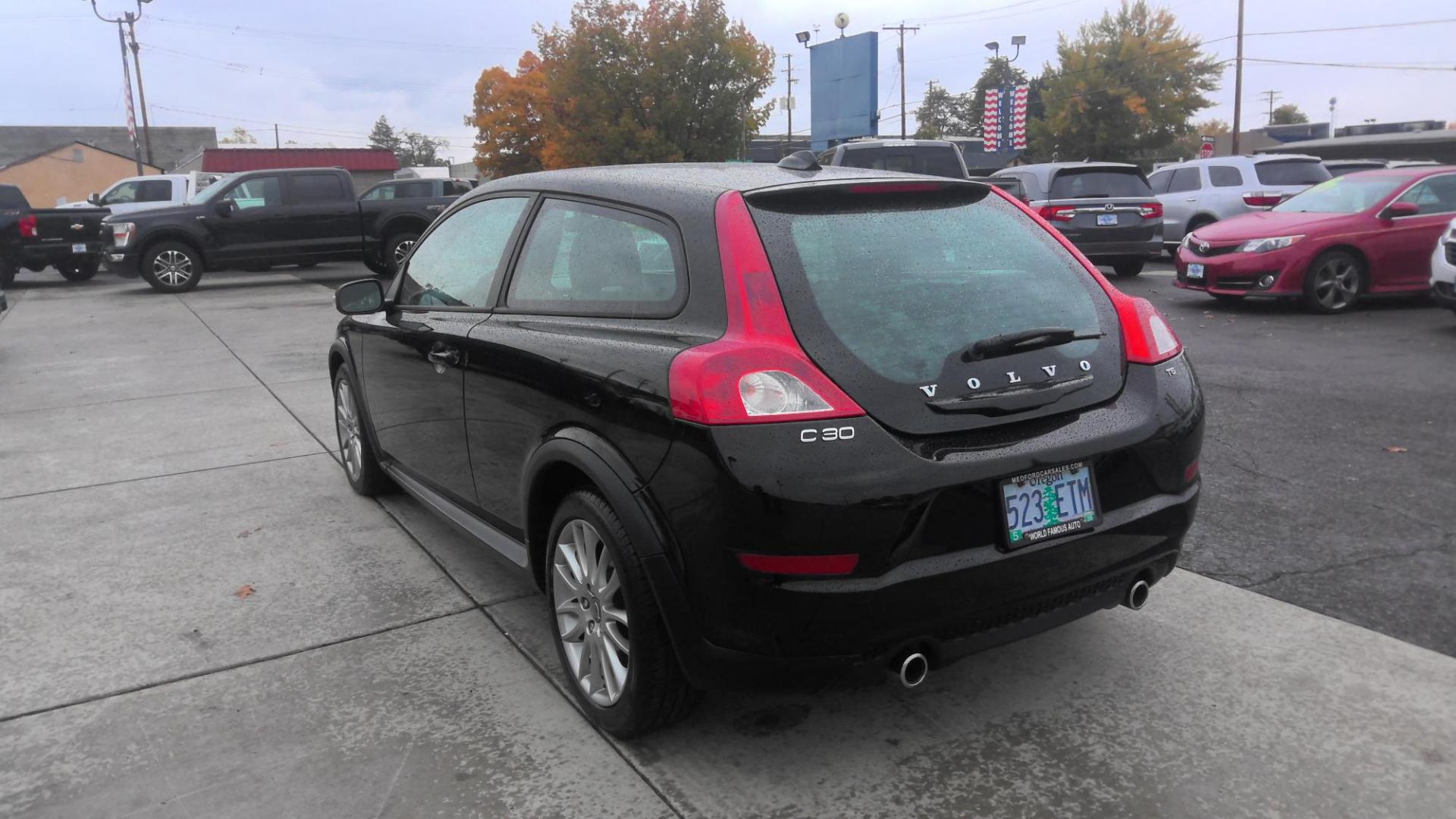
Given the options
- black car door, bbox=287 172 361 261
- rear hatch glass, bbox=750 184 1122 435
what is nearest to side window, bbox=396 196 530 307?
rear hatch glass, bbox=750 184 1122 435

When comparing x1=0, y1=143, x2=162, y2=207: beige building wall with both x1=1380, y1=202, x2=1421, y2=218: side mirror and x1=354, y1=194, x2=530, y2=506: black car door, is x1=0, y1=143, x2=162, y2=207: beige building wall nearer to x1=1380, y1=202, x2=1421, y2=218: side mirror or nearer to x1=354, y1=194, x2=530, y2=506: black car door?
x1=1380, y1=202, x2=1421, y2=218: side mirror

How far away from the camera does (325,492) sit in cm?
550

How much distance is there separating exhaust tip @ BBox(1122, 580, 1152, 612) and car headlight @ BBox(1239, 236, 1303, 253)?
9.21 meters

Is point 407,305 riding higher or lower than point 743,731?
higher

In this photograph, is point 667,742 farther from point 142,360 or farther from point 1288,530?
point 142,360

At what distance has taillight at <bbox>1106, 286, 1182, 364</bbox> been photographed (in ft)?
10.2

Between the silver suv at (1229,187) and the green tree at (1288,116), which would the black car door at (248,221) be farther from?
the green tree at (1288,116)

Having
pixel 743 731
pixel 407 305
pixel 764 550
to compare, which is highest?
pixel 407 305

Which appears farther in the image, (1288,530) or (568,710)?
(1288,530)

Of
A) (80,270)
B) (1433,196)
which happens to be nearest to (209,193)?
(80,270)

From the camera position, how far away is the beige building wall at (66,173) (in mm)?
64062

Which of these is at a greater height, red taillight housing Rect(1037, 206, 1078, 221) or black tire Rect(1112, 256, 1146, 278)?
red taillight housing Rect(1037, 206, 1078, 221)

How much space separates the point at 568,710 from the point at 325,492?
285cm

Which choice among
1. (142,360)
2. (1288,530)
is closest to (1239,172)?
(1288,530)
